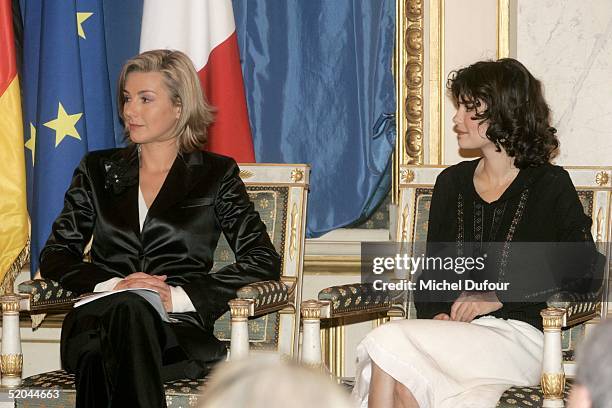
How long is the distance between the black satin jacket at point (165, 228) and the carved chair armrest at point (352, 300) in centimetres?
28

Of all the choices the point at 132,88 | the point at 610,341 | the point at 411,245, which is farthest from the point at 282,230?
the point at 610,341

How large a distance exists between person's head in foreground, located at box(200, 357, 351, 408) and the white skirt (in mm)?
2085

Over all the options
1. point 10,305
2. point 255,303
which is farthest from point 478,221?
point 10,305

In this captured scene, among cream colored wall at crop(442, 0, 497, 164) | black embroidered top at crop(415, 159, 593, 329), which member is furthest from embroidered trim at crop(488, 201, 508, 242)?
cream colored wall at crop(442, 0, 497, 164)

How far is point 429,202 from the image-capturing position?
3820 millimetres

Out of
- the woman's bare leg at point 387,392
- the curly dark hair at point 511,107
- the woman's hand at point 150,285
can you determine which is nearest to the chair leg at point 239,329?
the woman's hand at point 150,285

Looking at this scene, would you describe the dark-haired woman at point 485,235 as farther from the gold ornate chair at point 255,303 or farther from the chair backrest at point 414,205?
the gold ornate chair at point 255,303

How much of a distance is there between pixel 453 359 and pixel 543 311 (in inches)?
12.4

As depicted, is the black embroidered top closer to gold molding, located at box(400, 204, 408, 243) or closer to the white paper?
gold molding, located at box(400, 204, 408, 243)

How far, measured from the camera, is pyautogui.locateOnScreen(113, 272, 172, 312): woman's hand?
325 centimetres

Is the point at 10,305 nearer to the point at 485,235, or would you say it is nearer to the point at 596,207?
the point at 485,235

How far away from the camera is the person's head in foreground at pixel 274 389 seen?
858 millimetres

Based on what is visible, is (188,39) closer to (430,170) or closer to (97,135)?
(97,135)

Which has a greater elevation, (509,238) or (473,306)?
(509,238)
